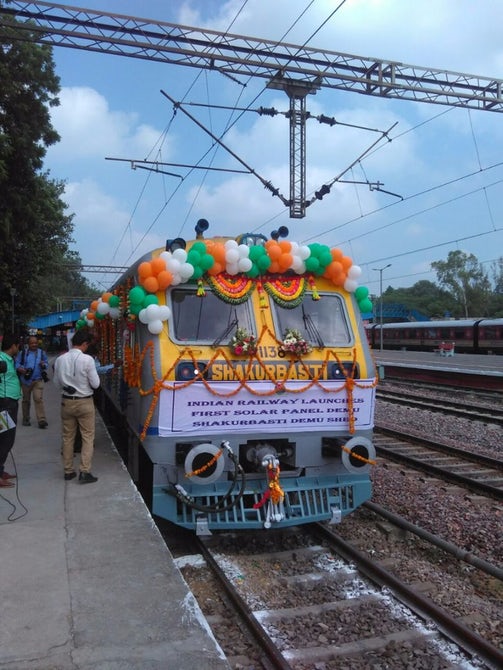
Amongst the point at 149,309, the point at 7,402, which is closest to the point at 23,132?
the point at 7,402

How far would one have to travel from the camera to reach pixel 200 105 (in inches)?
446

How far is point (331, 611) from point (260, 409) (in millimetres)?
1855

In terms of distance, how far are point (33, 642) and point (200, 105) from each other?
34.0 ft

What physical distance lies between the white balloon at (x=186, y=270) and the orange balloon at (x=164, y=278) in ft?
0.37

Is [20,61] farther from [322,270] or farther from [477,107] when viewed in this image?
[322,270]

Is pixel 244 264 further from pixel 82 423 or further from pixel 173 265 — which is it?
pixel 82 423

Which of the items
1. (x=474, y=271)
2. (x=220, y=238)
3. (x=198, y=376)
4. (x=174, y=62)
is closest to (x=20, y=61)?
(x=174, y=62)

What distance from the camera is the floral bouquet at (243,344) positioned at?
542 cm

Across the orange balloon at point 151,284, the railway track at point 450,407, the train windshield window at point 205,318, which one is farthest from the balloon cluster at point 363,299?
the railway track at point 450,407

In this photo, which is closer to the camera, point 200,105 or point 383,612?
point 383,612

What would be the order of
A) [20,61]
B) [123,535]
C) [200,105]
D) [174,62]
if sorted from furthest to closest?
[20,61] < [174,62] < [200,105] < [123,535]

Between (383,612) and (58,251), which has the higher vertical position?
(58,251)

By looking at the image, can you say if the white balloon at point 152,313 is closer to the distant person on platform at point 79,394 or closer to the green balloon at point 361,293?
the distant person on platform at point 79,394

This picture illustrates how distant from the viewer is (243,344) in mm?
5445
